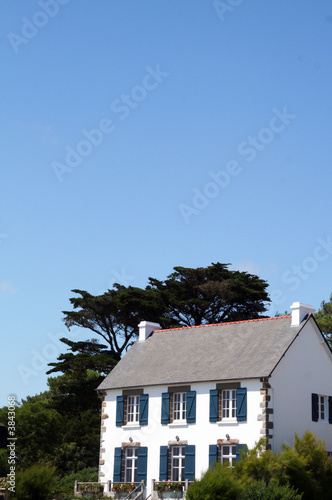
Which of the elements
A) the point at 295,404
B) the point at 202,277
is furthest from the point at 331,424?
the point at 202,277

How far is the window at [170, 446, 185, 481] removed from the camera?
3073 centimetres

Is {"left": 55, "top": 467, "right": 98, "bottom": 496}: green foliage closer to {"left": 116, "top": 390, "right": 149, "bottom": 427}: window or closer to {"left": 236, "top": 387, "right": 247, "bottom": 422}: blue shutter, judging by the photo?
{"left": 116, "top": 390, "right": 149, "bottom": 427}: window

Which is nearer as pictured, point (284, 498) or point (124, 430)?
point (284, 498)

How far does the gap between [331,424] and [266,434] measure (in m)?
4.73

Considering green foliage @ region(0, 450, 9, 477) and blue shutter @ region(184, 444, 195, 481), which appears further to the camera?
green foliage @ region(0, 450, 9, 477)

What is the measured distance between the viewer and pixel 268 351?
3070 centimetres

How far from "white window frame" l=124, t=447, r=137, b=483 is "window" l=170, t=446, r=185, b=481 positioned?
7.02 ft

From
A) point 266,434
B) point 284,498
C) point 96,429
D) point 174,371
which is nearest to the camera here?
point 284,498

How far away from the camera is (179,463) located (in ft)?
101

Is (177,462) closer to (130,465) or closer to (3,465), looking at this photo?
(130,465)

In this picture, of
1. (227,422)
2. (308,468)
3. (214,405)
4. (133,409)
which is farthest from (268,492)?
(133,409)

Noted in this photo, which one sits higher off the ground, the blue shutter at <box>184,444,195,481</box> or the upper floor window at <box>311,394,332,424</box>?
the upper floor window at <box>311,394,332,424</box>

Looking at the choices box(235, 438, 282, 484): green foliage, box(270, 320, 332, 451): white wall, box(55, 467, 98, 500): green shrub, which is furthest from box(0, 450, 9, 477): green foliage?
box(235, 438, 282, 484): green foliage

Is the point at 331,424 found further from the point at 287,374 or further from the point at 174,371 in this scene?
the point at 174,371
